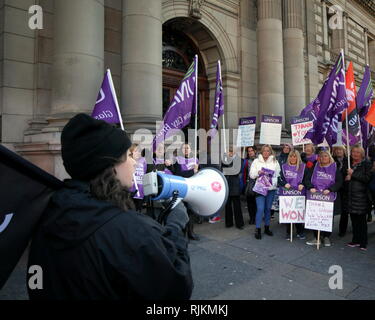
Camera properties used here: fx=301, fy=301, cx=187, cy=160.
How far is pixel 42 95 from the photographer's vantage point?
292 inches

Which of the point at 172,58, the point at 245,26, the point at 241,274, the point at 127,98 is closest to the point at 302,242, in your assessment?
the point at 241,274

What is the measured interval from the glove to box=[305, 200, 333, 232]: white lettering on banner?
15.6 ft

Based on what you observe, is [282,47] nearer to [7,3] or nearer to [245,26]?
[245,26]

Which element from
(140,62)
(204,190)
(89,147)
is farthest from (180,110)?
(89,147)

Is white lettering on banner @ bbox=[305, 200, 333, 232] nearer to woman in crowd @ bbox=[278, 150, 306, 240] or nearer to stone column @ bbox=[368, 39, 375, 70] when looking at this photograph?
woman in crowd @ bbox=[278, 150, 306, 240]

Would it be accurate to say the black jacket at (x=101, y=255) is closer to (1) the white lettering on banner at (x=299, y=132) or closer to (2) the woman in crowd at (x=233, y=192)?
(2) the woman in crowd at (x=233, y=192)

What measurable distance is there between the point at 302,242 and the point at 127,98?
5.39m

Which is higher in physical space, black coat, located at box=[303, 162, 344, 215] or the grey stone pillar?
the grey stone pillar

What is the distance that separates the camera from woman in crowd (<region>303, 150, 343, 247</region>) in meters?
5.88

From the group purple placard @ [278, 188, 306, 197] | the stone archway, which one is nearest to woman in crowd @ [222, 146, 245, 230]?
purple placard @ [278, 188, 306, 197]

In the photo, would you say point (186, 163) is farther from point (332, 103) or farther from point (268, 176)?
point (332, 103)

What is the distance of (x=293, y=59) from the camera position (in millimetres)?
A: 13141

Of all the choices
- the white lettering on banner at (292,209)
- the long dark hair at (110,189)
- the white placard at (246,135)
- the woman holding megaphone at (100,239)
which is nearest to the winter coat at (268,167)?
the white lettering on banner at (292,209)

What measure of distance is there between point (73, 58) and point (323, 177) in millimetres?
5974
